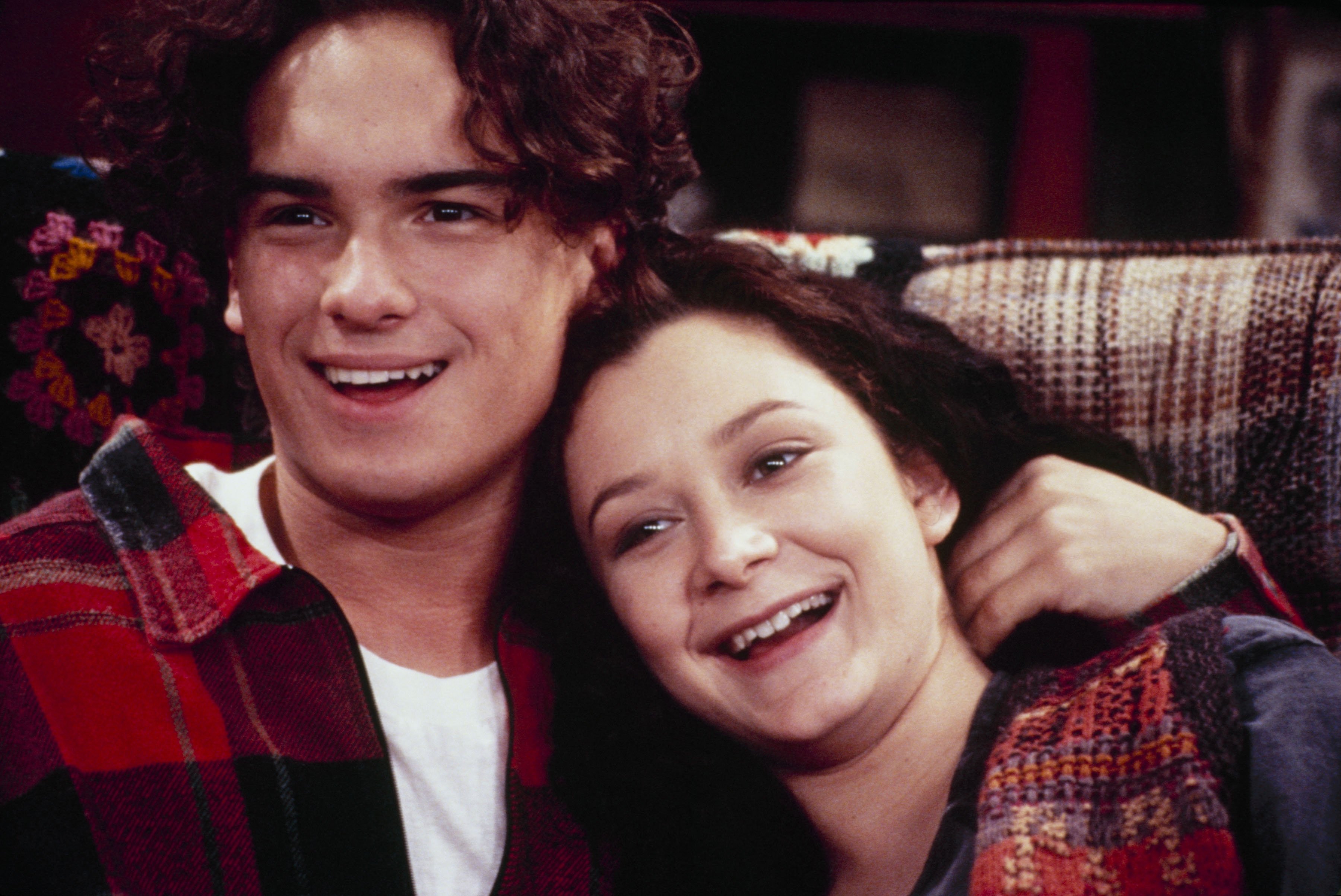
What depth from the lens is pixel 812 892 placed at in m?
1.25

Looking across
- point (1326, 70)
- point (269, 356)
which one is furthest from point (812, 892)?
point (1326, 70)

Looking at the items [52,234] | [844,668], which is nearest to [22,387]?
[52,234]

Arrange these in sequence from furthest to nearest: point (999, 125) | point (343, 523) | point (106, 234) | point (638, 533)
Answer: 1. point (999, 125)
2. point (106, 234)
3. point (343, 523)
4. point (638, 533)

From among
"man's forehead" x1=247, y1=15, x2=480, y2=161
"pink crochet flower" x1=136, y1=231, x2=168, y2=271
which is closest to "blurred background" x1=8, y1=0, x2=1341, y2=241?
"pink crochet flower" x1=136, y1=231, x2=168, y2=271

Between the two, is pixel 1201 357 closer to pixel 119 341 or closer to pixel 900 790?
pixel 900 790

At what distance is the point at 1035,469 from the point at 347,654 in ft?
2.91

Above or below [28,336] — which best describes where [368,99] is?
above

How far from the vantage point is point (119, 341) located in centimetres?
142

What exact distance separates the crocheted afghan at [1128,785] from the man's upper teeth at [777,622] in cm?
23

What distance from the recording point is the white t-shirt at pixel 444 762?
4.02ft

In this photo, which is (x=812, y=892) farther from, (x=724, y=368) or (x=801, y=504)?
(x=724, y=368)

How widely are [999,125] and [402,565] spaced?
9.54 feet

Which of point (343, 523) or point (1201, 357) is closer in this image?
point (343, 523)

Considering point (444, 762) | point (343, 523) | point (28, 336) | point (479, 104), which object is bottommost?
point (444, 762)
